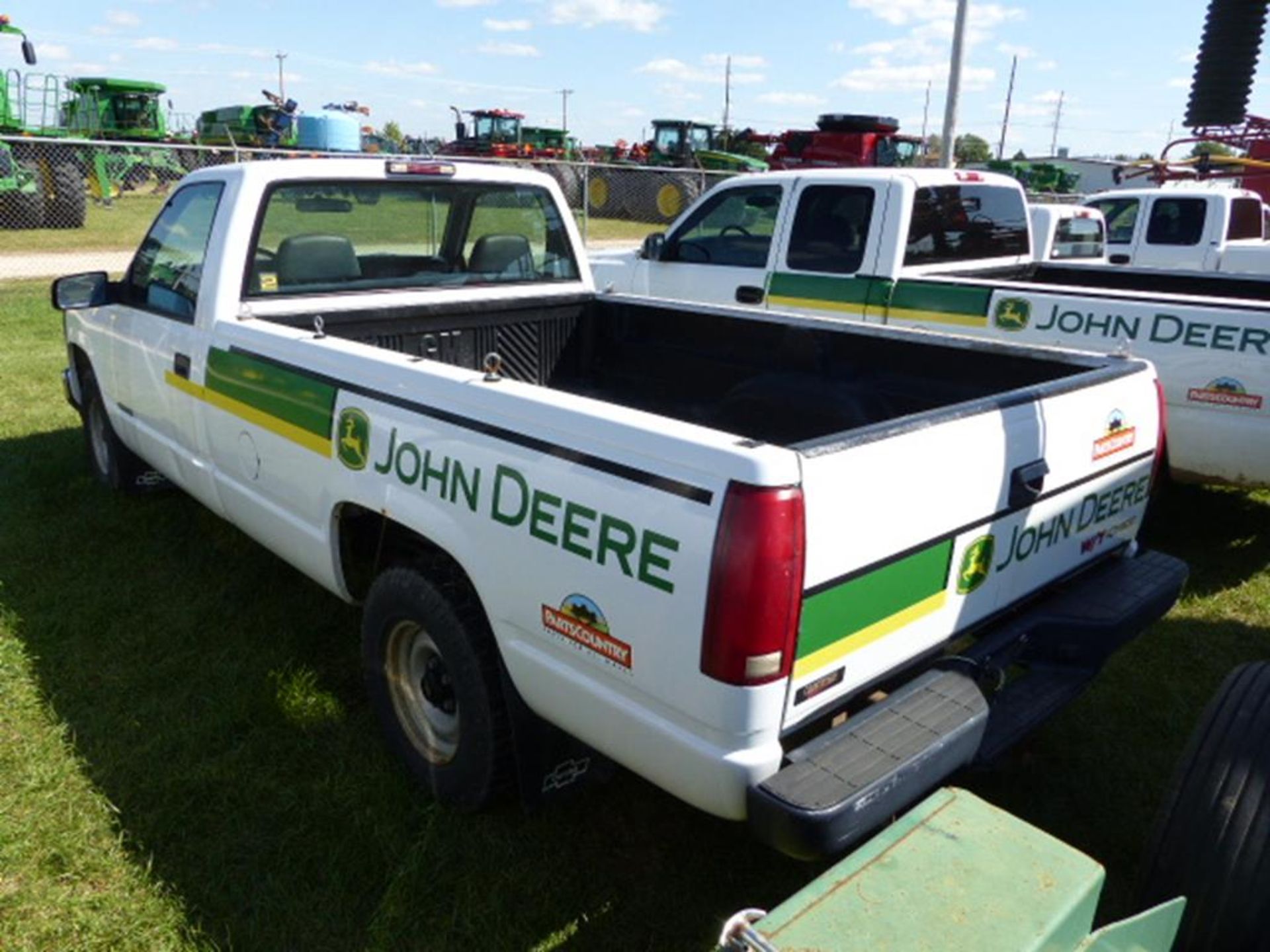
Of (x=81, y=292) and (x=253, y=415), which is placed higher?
(x=81, y=292)

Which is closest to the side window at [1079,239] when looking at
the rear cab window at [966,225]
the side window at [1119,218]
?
the side window at [1119,218]

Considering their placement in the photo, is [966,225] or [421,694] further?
[966,225]

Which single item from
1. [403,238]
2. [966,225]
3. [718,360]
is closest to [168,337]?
[403,238]

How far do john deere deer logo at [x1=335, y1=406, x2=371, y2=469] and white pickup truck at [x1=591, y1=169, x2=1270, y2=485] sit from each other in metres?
2.18

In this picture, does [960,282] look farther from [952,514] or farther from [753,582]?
[753,582]

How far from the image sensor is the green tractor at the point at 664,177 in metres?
25.0

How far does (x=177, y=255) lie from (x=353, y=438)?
1.91 meters

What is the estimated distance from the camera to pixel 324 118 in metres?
28.1

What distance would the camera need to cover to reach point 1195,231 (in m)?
11.1

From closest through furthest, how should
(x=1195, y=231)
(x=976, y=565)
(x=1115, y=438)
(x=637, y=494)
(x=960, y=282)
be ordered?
(x=637, y=494)
(x=976, y=565)
(x=1115, y=438)
(x=960, y=282)
(x=1195, y=231)

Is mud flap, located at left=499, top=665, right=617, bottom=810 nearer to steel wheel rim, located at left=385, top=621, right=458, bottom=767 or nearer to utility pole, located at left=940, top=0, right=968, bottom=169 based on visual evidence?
steel wheel rim, located at left=385, top=621, right=458, bottom=767

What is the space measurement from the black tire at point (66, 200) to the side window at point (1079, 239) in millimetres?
17195

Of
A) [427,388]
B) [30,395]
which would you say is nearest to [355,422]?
[427,388]

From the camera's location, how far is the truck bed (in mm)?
3543
